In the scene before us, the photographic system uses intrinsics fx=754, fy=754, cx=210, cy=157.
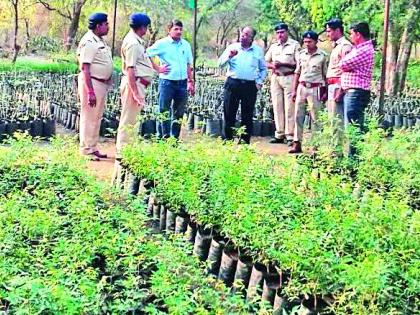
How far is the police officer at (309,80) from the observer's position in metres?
8.33

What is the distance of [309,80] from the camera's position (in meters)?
8.38

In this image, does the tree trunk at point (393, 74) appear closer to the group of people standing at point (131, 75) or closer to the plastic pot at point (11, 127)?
the group of people standing at point (131, 75)

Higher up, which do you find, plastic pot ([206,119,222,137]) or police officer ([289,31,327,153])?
police officer ([289,31,327,153])

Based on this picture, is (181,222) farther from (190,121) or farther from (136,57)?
(190,121)

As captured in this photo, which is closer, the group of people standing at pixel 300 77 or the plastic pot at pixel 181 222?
the plastic pot at pixel 181 222

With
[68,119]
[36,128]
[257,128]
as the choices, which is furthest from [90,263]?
[68,119]

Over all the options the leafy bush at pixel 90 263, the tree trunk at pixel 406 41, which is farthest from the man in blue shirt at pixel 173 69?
the tree trunk at pixel 406 41

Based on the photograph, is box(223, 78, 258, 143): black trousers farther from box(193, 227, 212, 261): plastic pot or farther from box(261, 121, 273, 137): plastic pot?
box(193, 227, 212, 261): plastic pot

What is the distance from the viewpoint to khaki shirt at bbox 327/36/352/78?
7758 mm

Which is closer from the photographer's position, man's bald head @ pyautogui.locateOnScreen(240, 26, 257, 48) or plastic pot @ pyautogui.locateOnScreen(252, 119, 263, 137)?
man's bald head @ pyautogui.locateOnScreen(240, 26, 257, 48)

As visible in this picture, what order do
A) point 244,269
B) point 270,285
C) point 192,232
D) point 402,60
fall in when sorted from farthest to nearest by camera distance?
1. point 402,60
2. point 192,232
3. point 244,269
4. point 270,285

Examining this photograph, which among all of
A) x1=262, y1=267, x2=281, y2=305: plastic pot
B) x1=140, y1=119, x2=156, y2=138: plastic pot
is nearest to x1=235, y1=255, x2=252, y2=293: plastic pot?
x1=262, y1=267, x2=281, y2=305: plastic pot

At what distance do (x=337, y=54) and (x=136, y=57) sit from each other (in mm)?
2077

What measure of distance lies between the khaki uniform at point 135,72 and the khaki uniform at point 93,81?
205 mm
